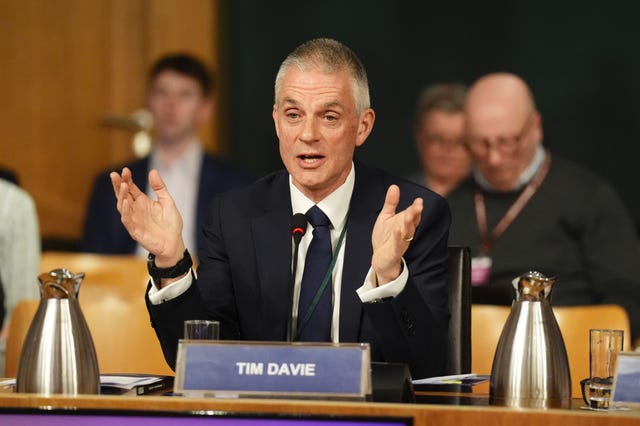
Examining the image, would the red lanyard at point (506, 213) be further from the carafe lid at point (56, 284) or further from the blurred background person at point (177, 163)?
the carafe lid at point (56, 284)

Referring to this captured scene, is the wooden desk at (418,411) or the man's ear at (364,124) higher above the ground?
the man's ear at (364,124)

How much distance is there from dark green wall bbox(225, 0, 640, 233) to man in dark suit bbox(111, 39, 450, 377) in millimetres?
3481

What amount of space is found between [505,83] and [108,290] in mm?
1879

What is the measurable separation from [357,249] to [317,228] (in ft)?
0.33

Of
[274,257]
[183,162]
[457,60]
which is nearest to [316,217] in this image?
[274,257]

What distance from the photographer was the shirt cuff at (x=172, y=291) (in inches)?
99.2

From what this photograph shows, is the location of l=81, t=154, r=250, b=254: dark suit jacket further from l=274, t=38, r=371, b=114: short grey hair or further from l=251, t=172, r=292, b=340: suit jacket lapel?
l=274, t=38, r=371, b=114: short grey hair

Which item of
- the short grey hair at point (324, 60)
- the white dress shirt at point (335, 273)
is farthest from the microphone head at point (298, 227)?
the short grey hair at point (324, 60)

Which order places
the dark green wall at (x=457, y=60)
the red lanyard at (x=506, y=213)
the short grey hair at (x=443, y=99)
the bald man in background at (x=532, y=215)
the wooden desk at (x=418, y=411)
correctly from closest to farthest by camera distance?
the wooden desk at (x=418, y=411) < the bald man in background at (x=532, y=215) < the red lanyard at (x=506, y=213) < the short grey hair at (x=443, y=99) < the dark green wall at (x=457, y=60)

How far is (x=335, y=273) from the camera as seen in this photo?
9.20 ft

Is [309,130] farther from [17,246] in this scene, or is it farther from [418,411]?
[17,246]

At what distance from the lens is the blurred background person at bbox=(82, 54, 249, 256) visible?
564 centimetres

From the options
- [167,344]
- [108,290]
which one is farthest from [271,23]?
[167,344]

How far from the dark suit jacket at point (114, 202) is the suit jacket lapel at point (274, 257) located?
272cm
